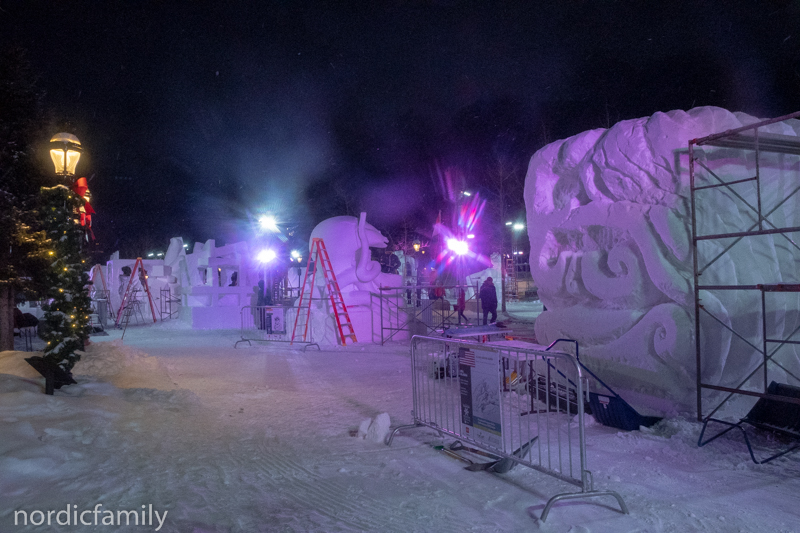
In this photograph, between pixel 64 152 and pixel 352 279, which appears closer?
pixel 64 152

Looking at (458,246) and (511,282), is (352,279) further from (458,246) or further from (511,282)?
(511,282)

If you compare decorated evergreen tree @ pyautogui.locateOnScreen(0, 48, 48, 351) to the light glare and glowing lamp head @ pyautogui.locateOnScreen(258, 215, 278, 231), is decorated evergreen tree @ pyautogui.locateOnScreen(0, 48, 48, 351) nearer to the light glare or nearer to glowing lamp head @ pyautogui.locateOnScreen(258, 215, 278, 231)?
the light glare

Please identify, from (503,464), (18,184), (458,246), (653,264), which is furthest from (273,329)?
(458,246)

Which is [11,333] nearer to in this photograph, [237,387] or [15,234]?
[15,234]

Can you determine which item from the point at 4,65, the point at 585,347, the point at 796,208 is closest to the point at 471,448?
the point at 585,347

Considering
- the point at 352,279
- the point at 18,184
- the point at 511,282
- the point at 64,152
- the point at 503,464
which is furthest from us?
the point at 511,282

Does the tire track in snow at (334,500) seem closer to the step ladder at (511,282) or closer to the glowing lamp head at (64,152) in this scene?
the glowing lamp head at (64,152)

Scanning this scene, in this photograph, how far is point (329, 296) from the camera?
1572cm

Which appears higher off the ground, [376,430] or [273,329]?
[273,329]

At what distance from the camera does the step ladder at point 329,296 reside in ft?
50.6

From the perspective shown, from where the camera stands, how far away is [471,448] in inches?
222

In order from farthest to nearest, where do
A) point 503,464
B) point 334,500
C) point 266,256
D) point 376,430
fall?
point 266,256
point 376,430
point 503,464
point 334,500

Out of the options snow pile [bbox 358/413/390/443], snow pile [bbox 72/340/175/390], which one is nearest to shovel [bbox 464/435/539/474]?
snow pile [bbox 358/413/390/443]

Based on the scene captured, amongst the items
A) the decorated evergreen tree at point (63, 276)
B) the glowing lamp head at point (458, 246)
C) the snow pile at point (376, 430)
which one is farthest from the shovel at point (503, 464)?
the glowing lamp head at point (458, 246)
